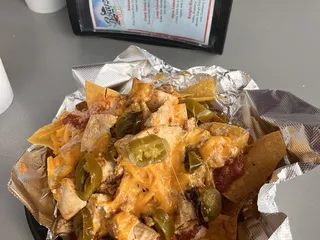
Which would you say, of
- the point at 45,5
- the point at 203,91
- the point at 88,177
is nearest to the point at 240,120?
the point at 203,91

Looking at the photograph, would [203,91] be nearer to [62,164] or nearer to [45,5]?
[62,164]

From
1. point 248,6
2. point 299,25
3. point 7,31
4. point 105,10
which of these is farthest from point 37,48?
point 299,25

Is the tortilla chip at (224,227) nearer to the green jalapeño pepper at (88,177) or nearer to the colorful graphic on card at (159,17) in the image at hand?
the green jalapeño pepper at (88,177)

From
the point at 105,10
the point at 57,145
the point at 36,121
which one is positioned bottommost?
the point at 36,121

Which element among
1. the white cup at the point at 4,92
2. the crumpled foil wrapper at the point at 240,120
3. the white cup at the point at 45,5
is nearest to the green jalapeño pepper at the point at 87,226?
the crumpled foil wrapper at the point at 240,120

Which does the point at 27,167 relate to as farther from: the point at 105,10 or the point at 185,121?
the point at 105,10

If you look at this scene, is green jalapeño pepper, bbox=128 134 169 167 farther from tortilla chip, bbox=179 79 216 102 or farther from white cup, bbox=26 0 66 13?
white cup, bbox=26 0 66 13
